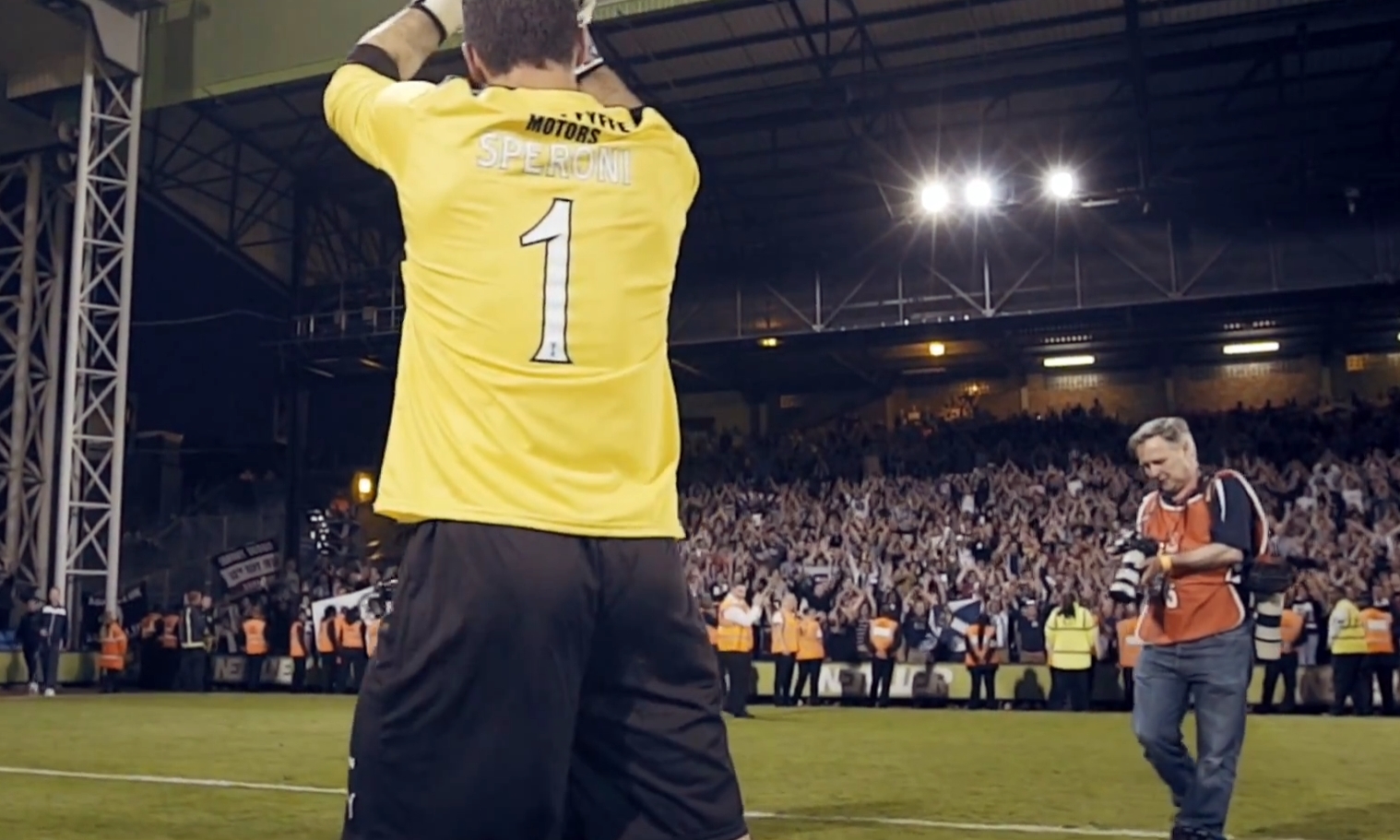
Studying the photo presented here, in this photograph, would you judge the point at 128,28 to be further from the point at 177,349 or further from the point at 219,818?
the point at 219,818

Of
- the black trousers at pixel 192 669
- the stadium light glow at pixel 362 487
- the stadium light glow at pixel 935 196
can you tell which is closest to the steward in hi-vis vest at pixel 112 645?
the black trousers at pixel 192 669

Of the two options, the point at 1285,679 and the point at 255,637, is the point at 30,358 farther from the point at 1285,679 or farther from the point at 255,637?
the point at 1285,679

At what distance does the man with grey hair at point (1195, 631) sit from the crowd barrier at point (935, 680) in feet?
47.7

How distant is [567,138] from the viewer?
2363mm

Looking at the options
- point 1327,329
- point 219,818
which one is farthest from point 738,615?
point 1327,329

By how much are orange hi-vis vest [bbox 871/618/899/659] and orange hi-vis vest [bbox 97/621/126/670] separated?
510 inches

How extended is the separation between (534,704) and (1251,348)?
109ft

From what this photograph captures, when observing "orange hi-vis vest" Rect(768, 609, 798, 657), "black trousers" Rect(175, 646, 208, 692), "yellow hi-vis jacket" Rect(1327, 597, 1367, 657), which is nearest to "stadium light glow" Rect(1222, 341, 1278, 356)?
"yellow hi-vis jacket" Rect(1327, 597, 1367, 657)

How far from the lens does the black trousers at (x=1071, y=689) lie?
2014 cm

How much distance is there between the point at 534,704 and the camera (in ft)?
7.20

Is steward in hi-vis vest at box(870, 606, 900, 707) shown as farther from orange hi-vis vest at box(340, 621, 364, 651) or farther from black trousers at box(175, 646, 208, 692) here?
black trousers at box(175, 646, 208, 692)

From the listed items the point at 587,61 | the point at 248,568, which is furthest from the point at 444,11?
the point at 248,568

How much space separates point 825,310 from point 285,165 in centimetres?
1231

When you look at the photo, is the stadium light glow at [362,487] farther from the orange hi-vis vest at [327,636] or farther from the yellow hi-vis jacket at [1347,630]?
the yellow hi-vis jacket at [1347,630]
